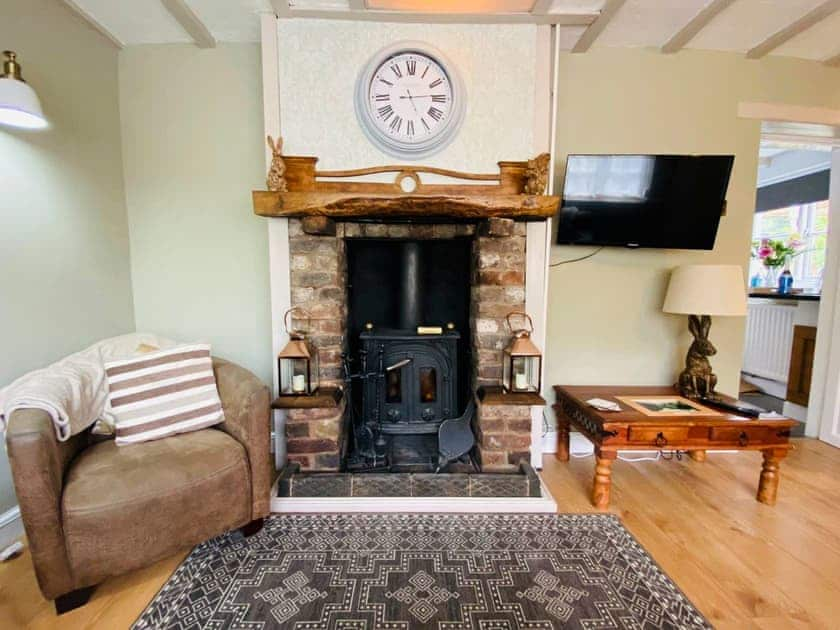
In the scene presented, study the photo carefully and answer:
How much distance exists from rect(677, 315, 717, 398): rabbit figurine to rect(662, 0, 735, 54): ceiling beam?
1543 millimetres

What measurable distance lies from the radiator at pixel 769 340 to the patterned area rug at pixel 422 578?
3.15 meters

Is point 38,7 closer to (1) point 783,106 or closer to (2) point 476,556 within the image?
(2) point 476,556

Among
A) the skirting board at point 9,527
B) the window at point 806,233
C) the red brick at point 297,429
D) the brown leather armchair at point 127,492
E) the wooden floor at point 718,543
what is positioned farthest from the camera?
the window at point 806,233

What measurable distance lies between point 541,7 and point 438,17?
1.63 feet

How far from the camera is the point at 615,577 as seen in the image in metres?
1.45

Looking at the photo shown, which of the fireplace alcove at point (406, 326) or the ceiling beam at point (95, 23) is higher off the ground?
the ceiling beam at point (95, 23)

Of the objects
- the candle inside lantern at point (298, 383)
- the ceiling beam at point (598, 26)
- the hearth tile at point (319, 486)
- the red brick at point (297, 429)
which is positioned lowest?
the hearth tile at point (319, 486)

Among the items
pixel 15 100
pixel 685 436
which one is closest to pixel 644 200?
pixel 685 436

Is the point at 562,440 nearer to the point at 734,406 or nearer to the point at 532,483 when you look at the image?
the point at 532,483

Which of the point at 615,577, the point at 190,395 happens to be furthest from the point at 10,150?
the point at 615,577

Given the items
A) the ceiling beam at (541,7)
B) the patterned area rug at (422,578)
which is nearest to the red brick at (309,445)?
the patterned area rug at (422,578)

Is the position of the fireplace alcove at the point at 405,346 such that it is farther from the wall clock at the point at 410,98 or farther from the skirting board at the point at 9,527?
the skirting board at the point at 9,527

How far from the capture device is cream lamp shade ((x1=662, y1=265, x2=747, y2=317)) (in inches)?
78.1

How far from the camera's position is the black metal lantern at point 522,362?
6.40 feet
